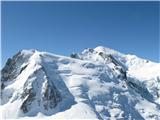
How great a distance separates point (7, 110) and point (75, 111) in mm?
34096

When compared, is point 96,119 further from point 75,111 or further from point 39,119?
point 39,119

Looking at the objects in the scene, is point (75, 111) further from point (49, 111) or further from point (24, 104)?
point (24, 104)

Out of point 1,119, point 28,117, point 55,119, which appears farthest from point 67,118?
point 1,119

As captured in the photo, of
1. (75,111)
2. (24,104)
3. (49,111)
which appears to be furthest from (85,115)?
(24,104)

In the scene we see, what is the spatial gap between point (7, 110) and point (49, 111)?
827 inches

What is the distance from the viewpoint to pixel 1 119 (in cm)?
19162

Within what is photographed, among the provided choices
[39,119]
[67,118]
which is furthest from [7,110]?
[67,118]

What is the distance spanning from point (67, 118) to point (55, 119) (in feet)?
19.7

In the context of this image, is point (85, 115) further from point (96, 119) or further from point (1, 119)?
point (1, 119)

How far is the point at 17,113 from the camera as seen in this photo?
196m

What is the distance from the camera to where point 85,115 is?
196m

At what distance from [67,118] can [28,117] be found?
19.2 m

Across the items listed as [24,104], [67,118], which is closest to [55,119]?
[67,118]

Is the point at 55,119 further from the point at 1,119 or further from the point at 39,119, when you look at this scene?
the point at 1,119
